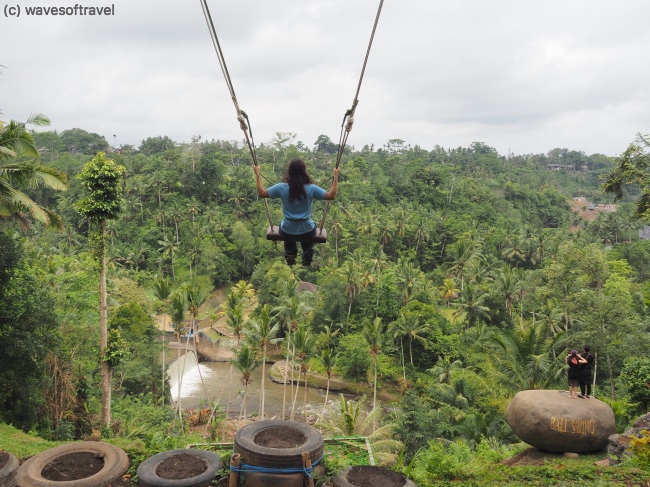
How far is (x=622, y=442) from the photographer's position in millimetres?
10281

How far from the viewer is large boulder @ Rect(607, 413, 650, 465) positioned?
1002 centimetres

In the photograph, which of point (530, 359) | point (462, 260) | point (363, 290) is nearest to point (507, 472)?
point (530, 359)

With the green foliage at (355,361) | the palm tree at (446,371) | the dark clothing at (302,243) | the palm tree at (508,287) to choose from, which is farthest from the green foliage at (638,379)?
the palm tree at (508,287)

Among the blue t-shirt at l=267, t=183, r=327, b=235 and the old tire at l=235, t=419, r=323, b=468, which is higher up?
the blue t-shirt at l=267, t=183, r=327, b=235

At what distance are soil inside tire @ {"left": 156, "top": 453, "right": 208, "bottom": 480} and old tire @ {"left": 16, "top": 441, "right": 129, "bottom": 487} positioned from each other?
2.25 feet

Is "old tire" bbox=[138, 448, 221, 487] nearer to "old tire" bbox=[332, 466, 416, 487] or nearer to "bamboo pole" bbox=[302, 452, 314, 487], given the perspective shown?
"bamboo pole" bbox=[302, 452, 314, 487]

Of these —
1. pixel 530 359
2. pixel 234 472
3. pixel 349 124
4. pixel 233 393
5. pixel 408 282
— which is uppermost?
pixel 349 124

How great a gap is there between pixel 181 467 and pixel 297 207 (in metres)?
4.42

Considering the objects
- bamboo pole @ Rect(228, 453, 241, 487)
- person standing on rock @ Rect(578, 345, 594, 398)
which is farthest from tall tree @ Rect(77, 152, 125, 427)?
person standing on rock @ Rect(578, 345, 594, 398)

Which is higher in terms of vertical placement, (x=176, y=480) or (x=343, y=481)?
(x=176, y=480)

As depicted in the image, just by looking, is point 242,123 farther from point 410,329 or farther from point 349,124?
point 410,329

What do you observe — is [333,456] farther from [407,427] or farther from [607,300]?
[607,300]

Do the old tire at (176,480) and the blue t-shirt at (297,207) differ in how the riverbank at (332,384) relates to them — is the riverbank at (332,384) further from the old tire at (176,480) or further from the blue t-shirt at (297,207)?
the blue t-shirt at (297,207)

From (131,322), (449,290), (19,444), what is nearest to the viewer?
(19,444)
